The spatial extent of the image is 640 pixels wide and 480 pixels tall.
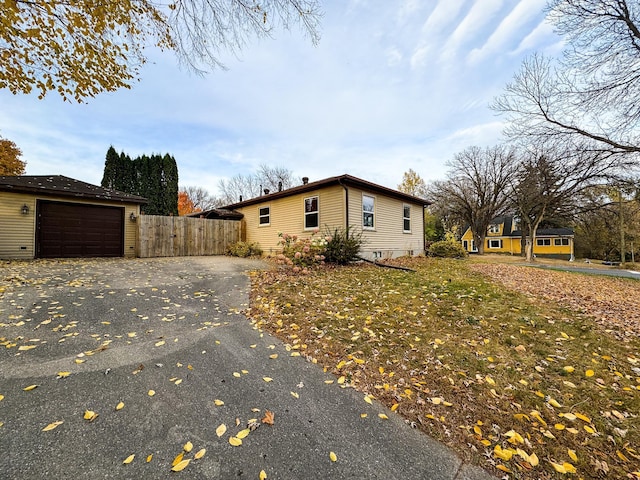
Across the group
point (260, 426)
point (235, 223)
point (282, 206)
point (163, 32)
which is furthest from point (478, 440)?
point (235, 223)

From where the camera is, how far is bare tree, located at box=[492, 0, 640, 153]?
27.2 feet

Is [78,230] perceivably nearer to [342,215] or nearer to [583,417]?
[342,215]

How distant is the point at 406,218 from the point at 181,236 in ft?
37.5

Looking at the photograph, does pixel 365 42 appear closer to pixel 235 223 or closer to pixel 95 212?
pixel 235 223

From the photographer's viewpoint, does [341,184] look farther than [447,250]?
No

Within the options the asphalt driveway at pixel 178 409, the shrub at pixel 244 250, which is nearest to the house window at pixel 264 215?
the shrub at pixel 244 250

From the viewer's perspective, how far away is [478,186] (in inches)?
1009

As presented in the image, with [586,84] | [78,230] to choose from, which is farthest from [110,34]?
[586,84]

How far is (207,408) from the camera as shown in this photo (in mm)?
2225

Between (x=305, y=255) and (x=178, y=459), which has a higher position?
(x=305, y=255)

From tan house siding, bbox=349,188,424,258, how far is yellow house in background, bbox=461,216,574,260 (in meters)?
17.8

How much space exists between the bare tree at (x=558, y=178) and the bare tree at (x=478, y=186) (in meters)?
1.54

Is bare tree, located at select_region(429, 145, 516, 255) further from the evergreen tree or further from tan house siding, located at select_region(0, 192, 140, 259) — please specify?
tan house siding, located at select_region(0, 192, 140, 259)

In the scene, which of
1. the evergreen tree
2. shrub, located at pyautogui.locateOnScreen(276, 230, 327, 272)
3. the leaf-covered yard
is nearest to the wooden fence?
shrub, located at pyautogui.locateOnScreen(276, 230, 327, 272)
